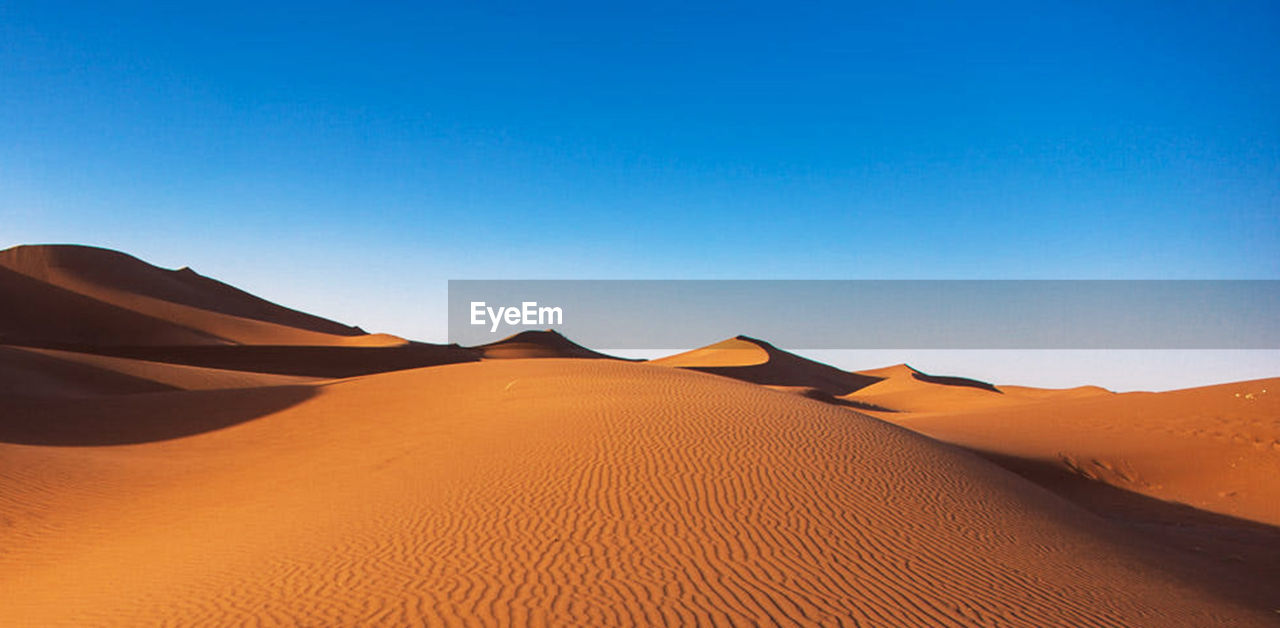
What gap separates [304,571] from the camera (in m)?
6.51

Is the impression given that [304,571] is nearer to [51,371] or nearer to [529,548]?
[529,548]

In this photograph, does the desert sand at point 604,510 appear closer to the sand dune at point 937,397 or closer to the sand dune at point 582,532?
the sand dune at point 582,532

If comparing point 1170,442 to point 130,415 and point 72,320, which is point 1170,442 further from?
point 72,320

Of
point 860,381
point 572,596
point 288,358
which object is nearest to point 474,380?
point 572,596

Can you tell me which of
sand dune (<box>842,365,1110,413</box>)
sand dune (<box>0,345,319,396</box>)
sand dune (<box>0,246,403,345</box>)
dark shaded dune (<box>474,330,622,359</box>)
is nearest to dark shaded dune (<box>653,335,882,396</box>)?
sand dune (<box>842,365,1110,413</box>)

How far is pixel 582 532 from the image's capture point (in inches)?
290

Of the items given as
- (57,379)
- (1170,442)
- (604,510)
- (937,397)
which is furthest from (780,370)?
(604,510)

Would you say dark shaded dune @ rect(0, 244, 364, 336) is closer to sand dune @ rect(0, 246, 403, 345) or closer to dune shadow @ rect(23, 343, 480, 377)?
sand dune @ rect(0, 246, 403, 345)

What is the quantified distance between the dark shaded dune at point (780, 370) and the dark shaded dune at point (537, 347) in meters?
10.1

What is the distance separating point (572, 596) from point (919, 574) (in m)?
3.72

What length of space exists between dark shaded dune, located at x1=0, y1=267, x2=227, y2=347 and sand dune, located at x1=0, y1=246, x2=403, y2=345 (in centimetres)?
6

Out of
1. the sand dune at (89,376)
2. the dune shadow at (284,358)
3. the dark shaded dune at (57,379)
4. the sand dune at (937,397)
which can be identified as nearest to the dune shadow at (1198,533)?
the sand dune at (937,397)

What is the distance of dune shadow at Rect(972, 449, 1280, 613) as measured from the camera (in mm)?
9289

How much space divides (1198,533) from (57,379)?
32.0 metres
